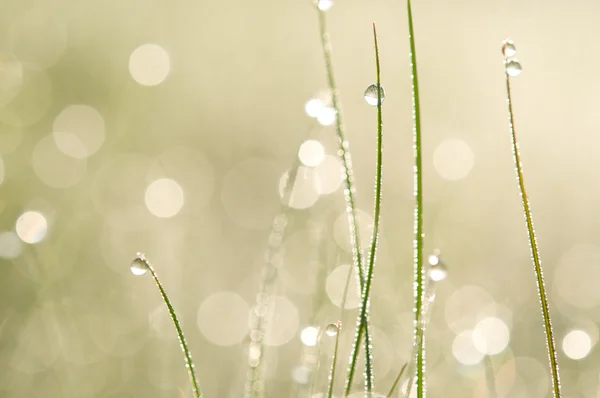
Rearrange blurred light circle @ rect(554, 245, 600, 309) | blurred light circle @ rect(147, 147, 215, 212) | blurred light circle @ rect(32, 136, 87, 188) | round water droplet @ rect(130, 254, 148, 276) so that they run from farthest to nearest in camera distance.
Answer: blurred light circle @ rect(147, 147, 215, 212)
blurred light circle @ rect(32, 136, 87, 188)
blurred light circle @ rect(554, 245, 600, 309)
round water droplet @ rect(130, 254, 148, 276)

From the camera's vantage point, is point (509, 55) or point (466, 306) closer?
point (509, 55)

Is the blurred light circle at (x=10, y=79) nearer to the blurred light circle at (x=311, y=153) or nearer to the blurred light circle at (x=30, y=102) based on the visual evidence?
the blurred light circle at (x=30, y=102)

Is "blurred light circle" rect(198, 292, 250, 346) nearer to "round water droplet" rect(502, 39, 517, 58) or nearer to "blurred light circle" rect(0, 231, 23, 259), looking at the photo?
"blurred light circle" rect(0, 231, 23, 259)

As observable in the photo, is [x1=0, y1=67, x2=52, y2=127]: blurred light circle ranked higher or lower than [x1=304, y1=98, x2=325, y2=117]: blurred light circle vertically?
higher

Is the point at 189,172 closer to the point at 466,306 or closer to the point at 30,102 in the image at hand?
the point at 30,102

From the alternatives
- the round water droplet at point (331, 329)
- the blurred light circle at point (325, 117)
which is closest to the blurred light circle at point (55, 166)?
the blurred light circle at point (325, 117)

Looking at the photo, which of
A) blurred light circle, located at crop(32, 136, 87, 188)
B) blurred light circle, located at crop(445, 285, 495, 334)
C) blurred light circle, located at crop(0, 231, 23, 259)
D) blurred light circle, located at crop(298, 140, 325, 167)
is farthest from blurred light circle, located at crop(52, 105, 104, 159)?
blurred light circle, located at crop(298, 140, 325, 167)

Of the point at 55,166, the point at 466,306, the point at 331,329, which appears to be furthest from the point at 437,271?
the point at 55,166
